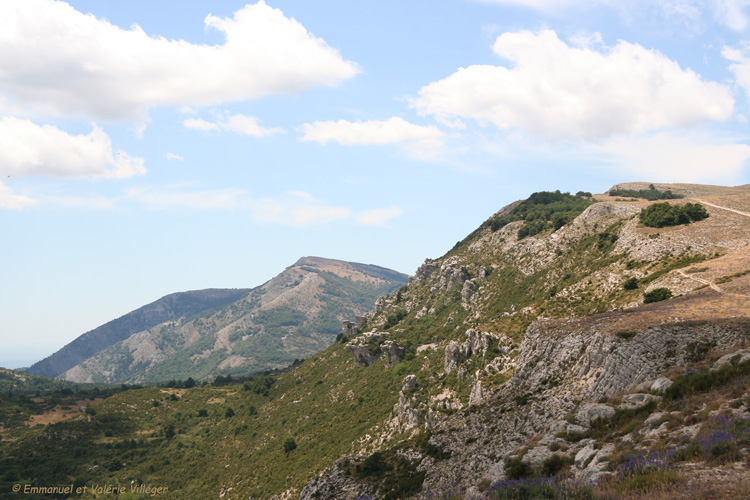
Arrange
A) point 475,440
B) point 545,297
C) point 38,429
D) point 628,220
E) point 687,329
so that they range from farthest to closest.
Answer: point 38,429 < point 628,220 < point 545,297 < point 475,440 < point 687,329

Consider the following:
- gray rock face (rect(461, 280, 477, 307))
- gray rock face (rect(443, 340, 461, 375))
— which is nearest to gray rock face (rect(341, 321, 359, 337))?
gray rock face (rect(461, 280, 477, 307))

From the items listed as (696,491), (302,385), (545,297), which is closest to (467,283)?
(545,297)

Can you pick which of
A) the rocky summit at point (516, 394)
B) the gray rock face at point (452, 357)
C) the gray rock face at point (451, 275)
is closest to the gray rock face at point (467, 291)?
the rocky summit at point (516, 394)

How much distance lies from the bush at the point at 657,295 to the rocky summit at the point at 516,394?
0.52 feet

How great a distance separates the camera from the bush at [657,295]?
47.3m

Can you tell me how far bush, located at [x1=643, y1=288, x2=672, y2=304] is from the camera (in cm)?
4731

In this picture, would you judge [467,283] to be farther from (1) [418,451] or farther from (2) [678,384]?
(2) [678,384]

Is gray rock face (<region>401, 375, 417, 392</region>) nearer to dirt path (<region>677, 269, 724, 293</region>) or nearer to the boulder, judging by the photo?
dirt path (<region>677, 269, 724, 293</region>)

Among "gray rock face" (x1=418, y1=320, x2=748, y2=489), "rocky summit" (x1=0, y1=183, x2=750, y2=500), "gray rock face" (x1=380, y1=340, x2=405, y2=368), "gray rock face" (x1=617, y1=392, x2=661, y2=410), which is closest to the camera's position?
"rocky summit" (x1=0, y1=183, x2=750, y2=500)

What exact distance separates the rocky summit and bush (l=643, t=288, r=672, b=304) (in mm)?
157

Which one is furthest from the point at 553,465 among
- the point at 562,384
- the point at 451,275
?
the point at 451,275

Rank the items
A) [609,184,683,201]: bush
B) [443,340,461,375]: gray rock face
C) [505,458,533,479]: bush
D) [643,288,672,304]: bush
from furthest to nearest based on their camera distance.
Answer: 1. [609,184,683,201]: bush
2. [443,340,461,375]: gray rock face
3. [643,288,672,304]: bush
4. [505,458,533,479]: bush

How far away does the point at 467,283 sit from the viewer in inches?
4523

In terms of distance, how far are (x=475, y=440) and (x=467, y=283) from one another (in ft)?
268
